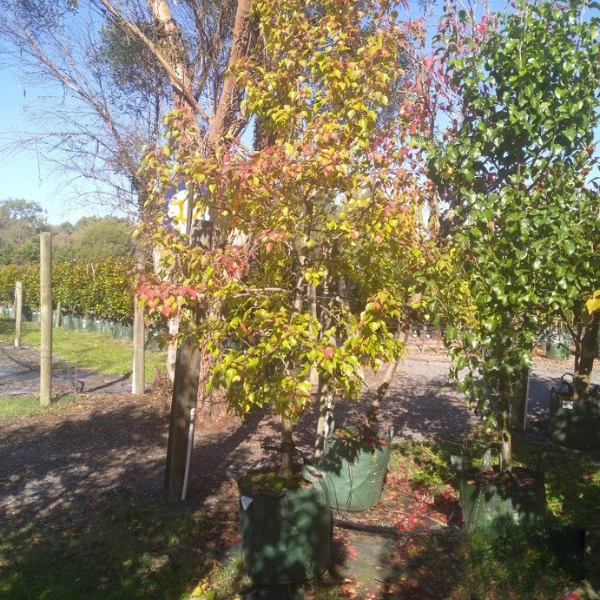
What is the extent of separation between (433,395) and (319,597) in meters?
7.59

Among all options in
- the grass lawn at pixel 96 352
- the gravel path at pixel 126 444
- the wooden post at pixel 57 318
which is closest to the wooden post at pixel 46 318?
the gravel path at pixel 126 444

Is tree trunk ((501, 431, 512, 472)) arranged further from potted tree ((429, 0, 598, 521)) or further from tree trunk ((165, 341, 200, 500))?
tree trunk ((165, 341, 200, 500))

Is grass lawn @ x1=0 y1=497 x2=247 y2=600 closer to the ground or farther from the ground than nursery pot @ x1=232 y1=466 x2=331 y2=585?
closer to the ground

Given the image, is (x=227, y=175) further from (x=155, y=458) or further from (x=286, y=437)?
(x=155, y=458)

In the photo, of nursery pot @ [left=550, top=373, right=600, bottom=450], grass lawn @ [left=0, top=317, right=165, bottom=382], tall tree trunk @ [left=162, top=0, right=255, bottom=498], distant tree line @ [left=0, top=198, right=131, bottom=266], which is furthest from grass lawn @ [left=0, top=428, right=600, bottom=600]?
distant tree line @ [left=0, top=198, right=131, bottom=266]

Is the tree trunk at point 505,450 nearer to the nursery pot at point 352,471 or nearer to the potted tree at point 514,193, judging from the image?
the potted tree at point 514,193

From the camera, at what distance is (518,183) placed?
4.58 meters

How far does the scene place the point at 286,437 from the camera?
4352 mm

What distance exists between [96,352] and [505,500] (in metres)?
15.1

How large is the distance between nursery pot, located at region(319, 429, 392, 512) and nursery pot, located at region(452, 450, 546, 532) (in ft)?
2.99

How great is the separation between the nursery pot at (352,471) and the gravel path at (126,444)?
2.16 ft

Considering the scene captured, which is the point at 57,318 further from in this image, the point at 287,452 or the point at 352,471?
the point at 287,452

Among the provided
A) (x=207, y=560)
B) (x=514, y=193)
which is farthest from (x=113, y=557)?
(x=514, y=193)

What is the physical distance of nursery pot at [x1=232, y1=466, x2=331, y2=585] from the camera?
378 cm
